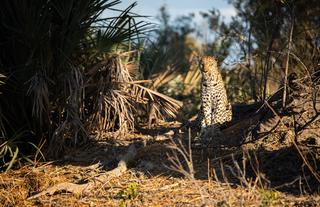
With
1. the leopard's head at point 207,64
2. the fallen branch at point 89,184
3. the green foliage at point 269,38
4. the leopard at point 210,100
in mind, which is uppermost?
the green foliage at point 269,38

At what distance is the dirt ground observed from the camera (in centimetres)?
529

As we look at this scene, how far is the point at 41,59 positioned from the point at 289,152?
3.20 meters

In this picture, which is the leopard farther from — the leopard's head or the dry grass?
the dry grass

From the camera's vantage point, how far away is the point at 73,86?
7234mm

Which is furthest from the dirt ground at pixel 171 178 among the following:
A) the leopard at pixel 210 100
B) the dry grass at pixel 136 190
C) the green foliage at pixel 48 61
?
the green foliage at pixel 48 61

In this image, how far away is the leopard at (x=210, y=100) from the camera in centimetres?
685

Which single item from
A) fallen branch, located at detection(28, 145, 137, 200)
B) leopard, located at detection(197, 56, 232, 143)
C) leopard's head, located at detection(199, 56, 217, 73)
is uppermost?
leopard's head, located at detection(199, 56, 217, 73)

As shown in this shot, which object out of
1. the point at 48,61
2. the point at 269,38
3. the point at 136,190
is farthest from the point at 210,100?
the point at 269,38

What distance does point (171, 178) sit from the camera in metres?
6.23

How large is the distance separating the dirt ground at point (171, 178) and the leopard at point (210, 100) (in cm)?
24

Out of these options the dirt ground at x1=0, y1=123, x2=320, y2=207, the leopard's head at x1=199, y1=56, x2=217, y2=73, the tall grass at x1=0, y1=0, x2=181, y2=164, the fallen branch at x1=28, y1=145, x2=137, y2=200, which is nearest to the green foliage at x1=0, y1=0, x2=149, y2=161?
the tall grass at x1=0, y1=0, x2=181, y2=164

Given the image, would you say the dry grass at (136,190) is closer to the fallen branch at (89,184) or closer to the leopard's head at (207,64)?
the fallen branch at (89,184)

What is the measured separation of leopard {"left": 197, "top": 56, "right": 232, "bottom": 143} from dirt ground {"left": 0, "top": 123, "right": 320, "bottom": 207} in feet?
0.77

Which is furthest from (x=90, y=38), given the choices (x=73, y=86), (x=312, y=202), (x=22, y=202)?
(x=312, y=202)
